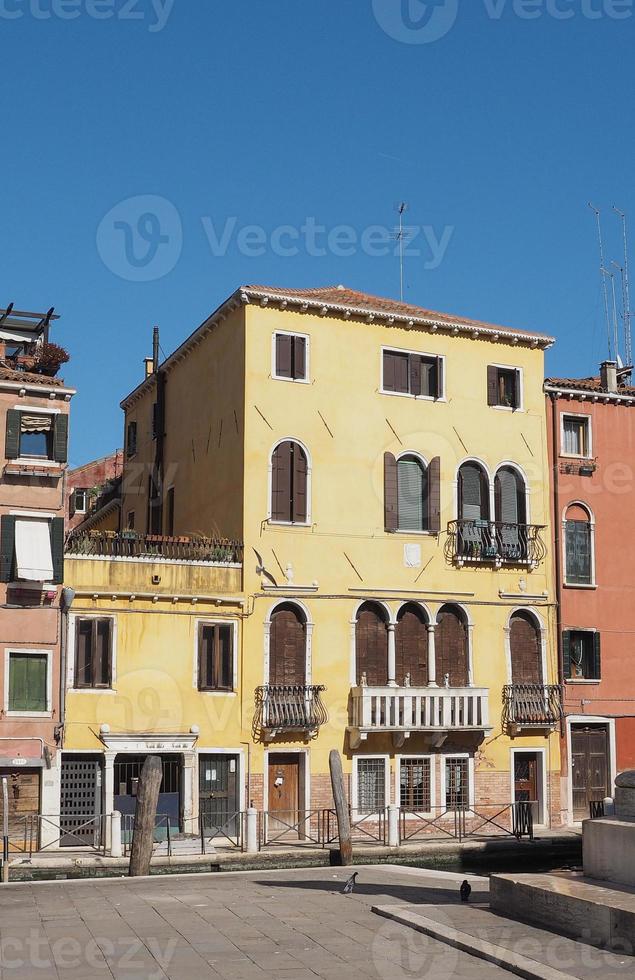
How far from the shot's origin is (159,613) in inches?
1086

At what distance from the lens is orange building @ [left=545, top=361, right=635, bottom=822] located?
3173 centimetres

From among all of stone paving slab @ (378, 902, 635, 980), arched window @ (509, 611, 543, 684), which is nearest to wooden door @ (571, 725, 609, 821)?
arched window @ (509, 611, 543, 684)

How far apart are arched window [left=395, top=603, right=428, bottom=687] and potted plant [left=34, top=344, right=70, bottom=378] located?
9688 mm

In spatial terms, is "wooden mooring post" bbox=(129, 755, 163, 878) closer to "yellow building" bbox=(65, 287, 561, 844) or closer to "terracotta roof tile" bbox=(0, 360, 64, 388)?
"yellow building" bbox=(65, 287, 561, 844)

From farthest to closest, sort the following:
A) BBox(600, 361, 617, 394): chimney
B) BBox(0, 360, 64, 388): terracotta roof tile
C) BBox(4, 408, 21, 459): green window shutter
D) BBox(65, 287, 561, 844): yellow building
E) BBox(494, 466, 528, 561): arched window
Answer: BBox(600, 361, 617, 394): chimney, BBox(494, 466, 528, 561): arched window, BBox(65, 287, 561, 844): yellow building, BBox(0, 360, 64, 388): terracotta roof tile, BBox(4, 408, 21, 459): green window shutter

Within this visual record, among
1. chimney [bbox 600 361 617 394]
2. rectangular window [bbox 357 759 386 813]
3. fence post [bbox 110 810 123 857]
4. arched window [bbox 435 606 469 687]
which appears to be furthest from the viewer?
chimney [bbox 600 361 617 394]

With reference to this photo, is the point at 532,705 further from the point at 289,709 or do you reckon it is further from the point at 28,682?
the point at 28,682

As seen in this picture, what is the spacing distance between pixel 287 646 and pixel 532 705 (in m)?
6.46

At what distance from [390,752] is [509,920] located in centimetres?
1460

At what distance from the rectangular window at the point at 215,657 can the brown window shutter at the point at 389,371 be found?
7.19 m

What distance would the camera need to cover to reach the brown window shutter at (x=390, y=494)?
3030cm

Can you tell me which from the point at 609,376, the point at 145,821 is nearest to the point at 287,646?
the point at 145,821

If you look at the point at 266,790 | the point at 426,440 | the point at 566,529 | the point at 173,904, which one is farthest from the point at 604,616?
the point at 173,904

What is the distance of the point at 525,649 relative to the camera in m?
31.6
